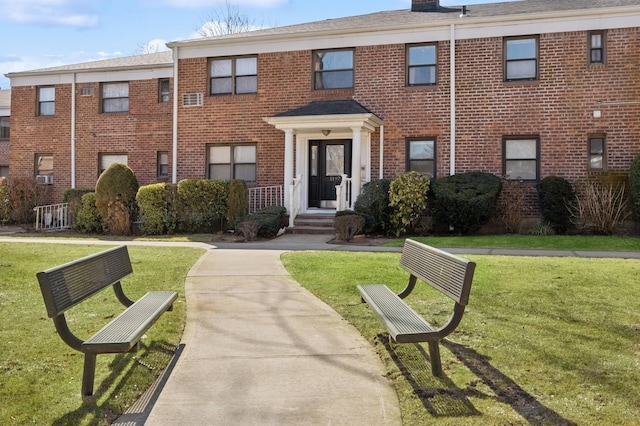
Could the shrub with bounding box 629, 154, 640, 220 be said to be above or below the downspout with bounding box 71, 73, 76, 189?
below

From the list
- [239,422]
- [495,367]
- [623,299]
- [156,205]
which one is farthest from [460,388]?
[156,205]

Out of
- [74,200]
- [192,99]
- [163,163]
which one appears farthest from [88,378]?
[163,163]

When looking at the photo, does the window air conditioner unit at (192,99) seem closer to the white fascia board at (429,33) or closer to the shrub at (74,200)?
the white fascia board at (429,33)

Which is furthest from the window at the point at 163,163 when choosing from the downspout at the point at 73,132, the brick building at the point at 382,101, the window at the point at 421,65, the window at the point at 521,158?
the window at the point at 521,158

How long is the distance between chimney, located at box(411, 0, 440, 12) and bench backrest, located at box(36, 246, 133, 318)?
619 inches

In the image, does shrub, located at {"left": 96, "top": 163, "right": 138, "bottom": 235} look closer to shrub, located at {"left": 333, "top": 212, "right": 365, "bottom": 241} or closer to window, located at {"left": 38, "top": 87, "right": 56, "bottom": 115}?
shrub, located at {"left": 333, "top": 212, "right": 365, "bottom": 241}

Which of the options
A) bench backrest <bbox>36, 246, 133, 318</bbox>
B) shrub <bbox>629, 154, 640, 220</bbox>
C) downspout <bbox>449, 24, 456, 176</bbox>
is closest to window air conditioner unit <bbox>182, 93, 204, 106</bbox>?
downspout <bbox>449, 24, 456, 176</bbox>

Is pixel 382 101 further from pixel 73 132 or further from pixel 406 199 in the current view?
pixel 73 132

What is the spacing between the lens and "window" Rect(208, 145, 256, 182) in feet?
60.2

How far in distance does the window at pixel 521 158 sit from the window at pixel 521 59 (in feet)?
5.81

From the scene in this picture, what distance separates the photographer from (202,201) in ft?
51.6

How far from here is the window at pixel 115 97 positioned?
20.2 m

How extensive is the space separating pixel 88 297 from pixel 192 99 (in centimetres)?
1504

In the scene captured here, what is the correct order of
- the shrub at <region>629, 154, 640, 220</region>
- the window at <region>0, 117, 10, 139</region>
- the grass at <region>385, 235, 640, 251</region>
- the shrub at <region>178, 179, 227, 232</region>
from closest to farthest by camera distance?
the grass at <region>385, 235, 640, 251</region>, the shrub at <region>629, 154, 640, 220</region>, the shrub at <region>178, 179, 227, 232</region>, the window at <region>0, 117, 10, 139</region>
